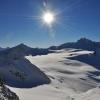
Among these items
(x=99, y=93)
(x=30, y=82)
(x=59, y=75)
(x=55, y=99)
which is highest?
(x=59, y=75)

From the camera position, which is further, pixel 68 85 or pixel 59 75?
pixel 59 75

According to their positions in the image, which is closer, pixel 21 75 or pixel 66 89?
pixel 66 89

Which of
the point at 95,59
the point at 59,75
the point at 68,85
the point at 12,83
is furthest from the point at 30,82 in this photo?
the point at 95,59

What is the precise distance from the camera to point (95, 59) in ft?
418

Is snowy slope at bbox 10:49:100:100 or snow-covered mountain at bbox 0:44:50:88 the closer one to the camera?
snowy slope at bbox 10:49:100:100

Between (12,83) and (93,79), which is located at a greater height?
(93,79)

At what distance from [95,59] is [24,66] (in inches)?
2673

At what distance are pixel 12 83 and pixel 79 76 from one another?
2608 centimetres

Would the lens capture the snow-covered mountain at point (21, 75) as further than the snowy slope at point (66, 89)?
Yes

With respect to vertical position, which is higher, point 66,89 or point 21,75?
point 21,75

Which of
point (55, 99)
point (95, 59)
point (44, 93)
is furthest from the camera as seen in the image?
point (95, 59)

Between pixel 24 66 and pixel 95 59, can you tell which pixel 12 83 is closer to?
pixel 24 66

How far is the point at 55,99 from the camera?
4194 cm

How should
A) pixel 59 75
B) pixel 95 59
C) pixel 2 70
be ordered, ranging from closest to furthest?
pixel 2 70, pixel 59 75, pixel 95 59
